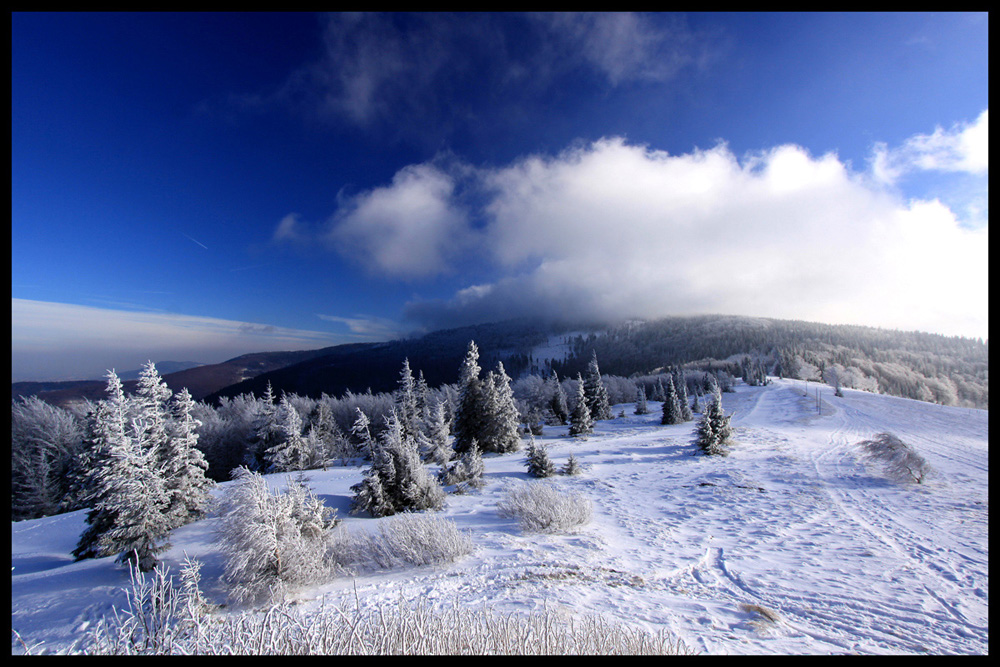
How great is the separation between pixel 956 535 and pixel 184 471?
2787 centimetres

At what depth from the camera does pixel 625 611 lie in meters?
6.82

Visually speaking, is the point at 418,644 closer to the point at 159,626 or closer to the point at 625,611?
the point at 159,626

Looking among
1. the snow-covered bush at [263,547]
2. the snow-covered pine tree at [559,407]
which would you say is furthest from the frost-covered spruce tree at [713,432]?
the snow-covered bush at [263,547]

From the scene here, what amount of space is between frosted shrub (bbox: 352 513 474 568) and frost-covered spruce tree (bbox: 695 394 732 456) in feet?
75.1

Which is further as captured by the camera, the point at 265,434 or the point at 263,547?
the point at 265,434

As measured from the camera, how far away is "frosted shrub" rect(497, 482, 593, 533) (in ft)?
40.3

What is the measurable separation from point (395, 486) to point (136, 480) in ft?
27.9

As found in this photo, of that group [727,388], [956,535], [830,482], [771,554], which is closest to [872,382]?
[727,388]

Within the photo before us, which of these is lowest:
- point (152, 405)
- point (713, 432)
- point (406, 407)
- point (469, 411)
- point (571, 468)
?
point (571, 468)

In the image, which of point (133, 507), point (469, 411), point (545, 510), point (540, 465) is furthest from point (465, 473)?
point (133, 507)

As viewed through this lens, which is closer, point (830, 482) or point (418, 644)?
point (418, 644)

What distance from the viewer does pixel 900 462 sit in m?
18.5

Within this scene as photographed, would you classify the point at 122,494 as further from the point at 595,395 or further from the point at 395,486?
the point at 595,395

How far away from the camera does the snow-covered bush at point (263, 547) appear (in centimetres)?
814
